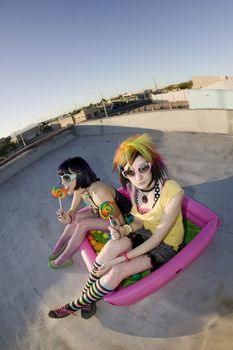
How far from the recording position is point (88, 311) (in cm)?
292

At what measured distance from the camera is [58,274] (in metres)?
3.80

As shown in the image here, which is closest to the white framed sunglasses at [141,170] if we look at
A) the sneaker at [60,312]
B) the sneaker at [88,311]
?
the sneaker at [88,311]

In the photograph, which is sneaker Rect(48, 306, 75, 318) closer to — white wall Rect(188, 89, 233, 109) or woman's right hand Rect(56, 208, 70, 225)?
woman's right hand Rect(56, 208, 70, 225)

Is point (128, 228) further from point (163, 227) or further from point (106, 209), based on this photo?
point (163, 227)

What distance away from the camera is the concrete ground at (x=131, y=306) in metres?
2.50

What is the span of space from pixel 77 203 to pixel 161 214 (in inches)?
64.7

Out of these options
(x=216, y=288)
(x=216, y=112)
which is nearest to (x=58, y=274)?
(x=216, y=288)

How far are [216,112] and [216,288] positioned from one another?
522 cm

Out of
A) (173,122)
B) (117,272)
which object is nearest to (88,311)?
(117,272)

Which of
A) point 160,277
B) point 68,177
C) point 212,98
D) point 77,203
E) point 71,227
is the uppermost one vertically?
point 68,177

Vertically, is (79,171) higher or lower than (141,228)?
higher

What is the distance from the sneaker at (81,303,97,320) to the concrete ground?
7 cm

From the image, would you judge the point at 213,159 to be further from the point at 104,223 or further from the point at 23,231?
the point at 23,231

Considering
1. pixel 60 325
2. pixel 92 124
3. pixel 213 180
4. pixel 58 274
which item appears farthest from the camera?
pixel 92 124
